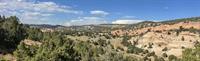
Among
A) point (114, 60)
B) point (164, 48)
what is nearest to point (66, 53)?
point (114, 60)

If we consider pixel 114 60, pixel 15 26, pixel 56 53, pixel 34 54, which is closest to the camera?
pixel 56 53

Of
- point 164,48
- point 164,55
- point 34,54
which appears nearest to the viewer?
point 34,54

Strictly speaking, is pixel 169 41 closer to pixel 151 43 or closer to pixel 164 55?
pixel 151 43

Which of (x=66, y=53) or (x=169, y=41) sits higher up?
(x=66, y=53)

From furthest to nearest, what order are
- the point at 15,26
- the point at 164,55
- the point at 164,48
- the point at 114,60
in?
the point at 164,48, the point at 164,55, the point at 15,26, the point at 114,60

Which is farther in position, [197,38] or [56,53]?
[197,38]

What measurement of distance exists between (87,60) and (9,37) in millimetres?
28572

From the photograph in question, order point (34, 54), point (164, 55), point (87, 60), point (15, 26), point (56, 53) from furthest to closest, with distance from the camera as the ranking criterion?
point (164, 55) → point (15, 26) → point (87, 60) → point (34, 54) → point (56, 53)

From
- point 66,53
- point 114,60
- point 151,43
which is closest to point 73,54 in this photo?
A: point 66,53

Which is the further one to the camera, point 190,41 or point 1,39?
point 190,41

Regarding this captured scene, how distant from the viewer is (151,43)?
19125 cm

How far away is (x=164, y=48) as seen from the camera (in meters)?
176

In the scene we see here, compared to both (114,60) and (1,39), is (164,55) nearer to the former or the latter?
(114,60)

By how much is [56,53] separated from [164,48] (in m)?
127
